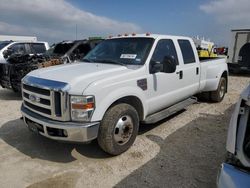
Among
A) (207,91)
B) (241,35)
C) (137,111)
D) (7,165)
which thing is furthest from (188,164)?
(241,35)

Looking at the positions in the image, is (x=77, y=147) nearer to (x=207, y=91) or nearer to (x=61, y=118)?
(x=61, y=118)

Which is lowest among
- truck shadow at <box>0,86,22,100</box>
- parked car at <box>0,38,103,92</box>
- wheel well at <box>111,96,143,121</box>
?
truck shadow at <box>0,86,22,100</box>

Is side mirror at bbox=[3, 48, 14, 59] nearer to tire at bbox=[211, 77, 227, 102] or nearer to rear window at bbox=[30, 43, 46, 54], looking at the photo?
rear window at bbox=[30, 43, 46, 54]

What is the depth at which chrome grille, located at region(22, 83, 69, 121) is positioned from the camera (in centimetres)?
337

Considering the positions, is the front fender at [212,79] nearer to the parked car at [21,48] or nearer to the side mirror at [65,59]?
the side mirror at [65,59]

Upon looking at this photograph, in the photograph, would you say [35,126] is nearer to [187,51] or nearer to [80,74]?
[80,74]

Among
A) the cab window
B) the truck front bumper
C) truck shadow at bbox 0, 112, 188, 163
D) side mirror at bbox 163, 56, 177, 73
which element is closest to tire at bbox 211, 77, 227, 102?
the cab window

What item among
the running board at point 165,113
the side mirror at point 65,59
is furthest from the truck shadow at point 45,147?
the side mirror at point 65,59

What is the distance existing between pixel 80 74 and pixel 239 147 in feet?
7.88

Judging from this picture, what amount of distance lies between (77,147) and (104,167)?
844mm

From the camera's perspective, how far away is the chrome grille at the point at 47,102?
3.37m

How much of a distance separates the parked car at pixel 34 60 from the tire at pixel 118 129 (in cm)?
462

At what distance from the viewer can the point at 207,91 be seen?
6.97 metres

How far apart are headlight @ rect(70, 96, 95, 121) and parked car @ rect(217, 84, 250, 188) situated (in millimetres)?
1856
